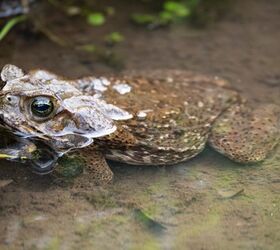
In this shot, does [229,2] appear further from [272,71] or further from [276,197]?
[276,197]

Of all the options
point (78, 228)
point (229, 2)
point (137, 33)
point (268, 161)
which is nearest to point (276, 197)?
point (268, 161)

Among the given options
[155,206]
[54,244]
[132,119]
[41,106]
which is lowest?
[54,244]

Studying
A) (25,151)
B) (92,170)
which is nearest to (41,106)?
(25,151)

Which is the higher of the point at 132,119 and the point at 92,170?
the point at 132,119

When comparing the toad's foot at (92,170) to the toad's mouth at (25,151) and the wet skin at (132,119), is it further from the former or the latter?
the toad's mouth at (25,151)

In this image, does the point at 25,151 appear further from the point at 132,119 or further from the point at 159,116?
the point at 159,116
